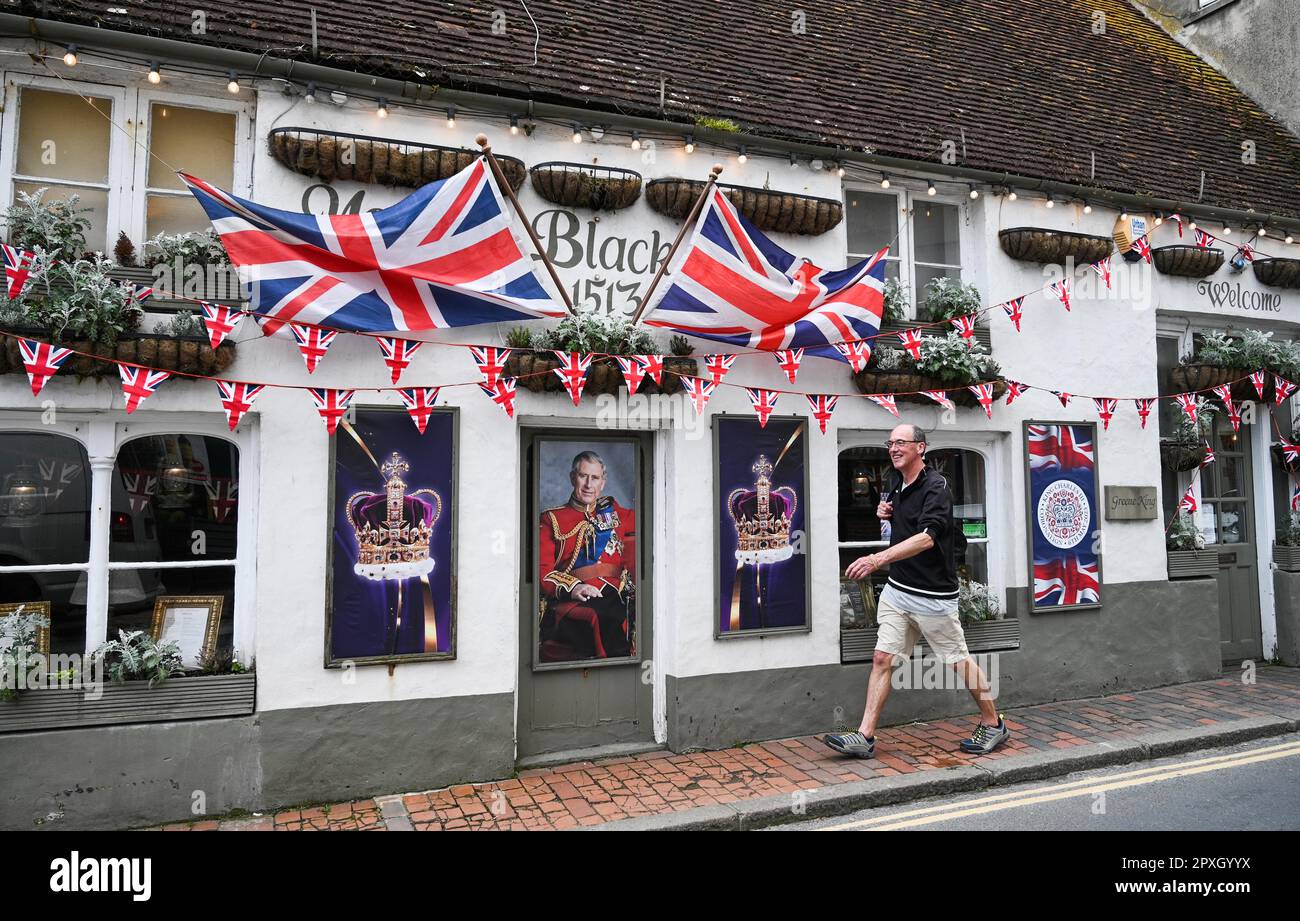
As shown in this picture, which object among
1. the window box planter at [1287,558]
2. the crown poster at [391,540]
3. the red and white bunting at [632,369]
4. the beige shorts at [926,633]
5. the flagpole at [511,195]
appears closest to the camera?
the flagpole at [511,195]

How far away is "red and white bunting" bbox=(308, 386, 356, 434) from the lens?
17.7ft

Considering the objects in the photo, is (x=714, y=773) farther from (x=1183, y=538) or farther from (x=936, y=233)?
(x=1183, y=538)

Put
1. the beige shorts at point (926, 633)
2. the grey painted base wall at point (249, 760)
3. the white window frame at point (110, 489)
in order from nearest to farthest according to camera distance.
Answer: the grey painted base wall at point (249, 760) < the white window frame at point (110, 489) < the beige shorts at point (926, 633)

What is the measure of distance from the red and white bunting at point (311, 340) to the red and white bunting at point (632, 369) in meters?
1.94

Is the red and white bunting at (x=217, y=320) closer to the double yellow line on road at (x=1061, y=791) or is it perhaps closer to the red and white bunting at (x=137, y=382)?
the red and white bunting at (x=137, y=382)

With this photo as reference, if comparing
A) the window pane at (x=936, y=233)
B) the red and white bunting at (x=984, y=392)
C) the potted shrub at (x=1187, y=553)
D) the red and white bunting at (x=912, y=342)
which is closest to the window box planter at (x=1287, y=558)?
the potted shrub at (x=1187, y=553)

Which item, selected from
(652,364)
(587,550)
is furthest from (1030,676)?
(652,364)

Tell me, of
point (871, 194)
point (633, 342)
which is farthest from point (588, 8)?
point (633, 342)

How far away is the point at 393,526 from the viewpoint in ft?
18.7

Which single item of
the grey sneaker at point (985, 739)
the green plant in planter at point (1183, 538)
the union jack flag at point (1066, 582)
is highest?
the green plant in planter at point (1183, 538)

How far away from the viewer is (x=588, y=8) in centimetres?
776

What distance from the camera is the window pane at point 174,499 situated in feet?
17.6
